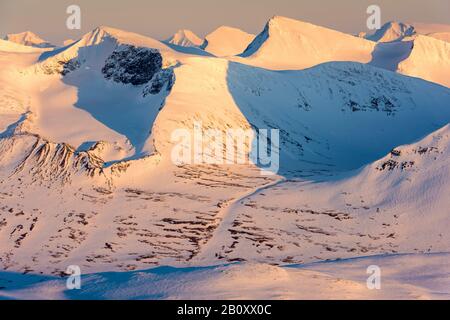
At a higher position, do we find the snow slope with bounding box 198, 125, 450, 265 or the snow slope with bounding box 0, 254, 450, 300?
the snow slope with bounding box 198, 125, 450, 265

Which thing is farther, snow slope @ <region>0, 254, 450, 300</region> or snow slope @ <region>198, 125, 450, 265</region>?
snow slope @ <region>198, 125, 450, 265</region>

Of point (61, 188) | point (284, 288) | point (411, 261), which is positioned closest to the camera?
point (284, 288)

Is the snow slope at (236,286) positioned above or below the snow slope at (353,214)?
below

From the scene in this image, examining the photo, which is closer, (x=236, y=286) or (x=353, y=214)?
(x=236, y=286)

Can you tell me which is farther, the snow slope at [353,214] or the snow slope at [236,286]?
the snow slope at [353,214]

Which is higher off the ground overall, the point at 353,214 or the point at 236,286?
the point at 353,214

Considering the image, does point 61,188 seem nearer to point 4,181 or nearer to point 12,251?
point 4,181
